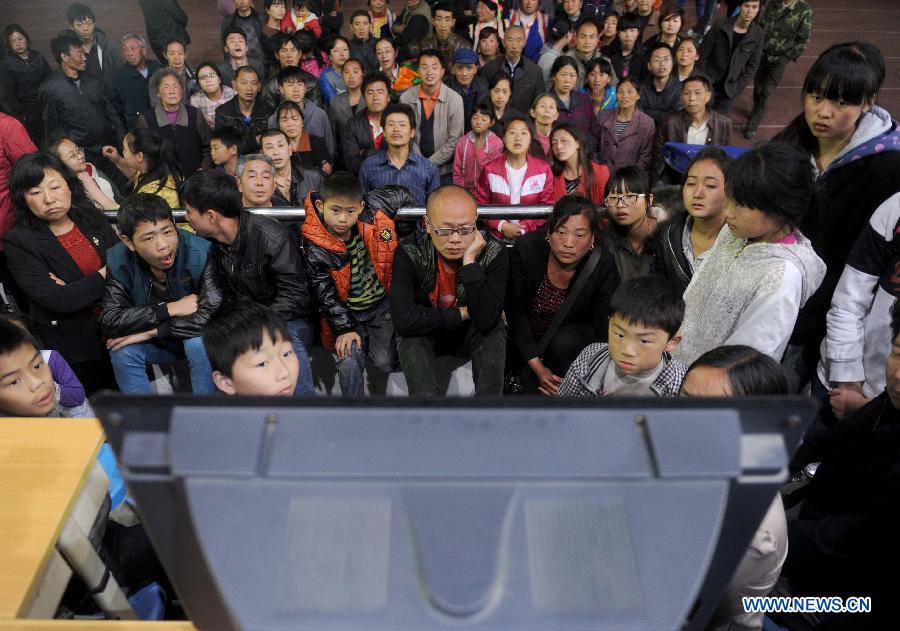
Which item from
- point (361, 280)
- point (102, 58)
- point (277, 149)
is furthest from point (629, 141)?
point (102, 58)

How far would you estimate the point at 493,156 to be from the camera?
396 cm

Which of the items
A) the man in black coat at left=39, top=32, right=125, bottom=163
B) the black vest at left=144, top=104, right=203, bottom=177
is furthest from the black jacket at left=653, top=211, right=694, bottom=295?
the man in black coat at left=39, top=32, right=125, bottom=163

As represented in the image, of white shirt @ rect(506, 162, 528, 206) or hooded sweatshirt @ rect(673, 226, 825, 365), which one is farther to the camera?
white shirt @ rect(506, 162, 528, 206)

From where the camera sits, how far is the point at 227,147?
3.64 meters

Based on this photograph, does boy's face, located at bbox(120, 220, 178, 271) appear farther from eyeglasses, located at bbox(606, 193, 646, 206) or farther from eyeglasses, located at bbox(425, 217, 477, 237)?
eyeglasses, located at bbox(606, 193, 646, 206)

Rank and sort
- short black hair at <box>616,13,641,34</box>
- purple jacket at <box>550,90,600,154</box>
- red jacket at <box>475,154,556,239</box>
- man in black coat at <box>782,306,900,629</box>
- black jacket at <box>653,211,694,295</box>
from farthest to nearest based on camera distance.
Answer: short black hair at <box>616,13,641,34</box> < purple jacket at <box>550,90,600,154</box> < red jacket at <box>475,154,556,239</box> < black jacket at <box>653,211,694,295</box> < man in black coat at <box>782,306,900,629</box>

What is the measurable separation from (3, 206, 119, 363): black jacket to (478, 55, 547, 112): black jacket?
10.9 feet

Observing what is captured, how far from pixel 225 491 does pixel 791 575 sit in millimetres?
1437

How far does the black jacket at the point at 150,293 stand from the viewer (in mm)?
2463

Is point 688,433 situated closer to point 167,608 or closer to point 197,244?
point 167,608

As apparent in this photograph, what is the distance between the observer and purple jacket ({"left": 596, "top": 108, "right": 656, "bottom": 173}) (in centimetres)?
423

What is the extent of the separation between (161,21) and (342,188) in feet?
15.9

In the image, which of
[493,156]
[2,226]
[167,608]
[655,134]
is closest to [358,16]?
[493,156]

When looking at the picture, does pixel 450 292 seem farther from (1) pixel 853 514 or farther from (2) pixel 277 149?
(1) pixel 853 514
